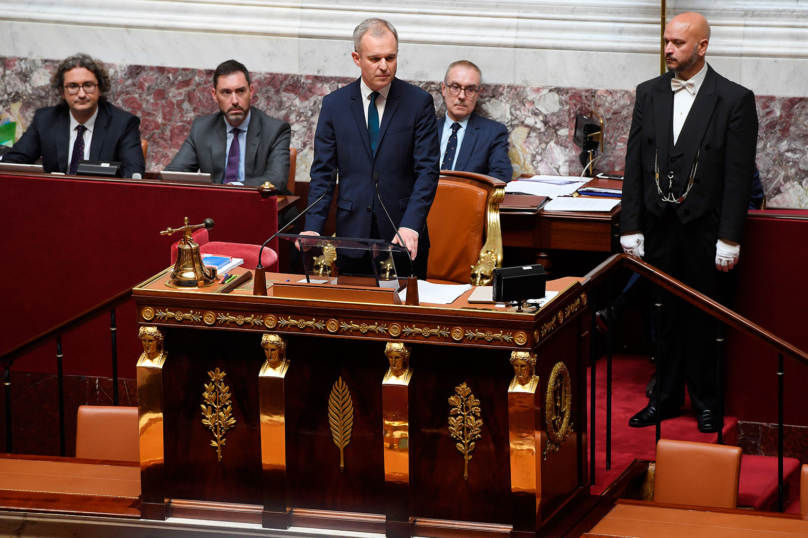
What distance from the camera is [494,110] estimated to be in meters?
6.65

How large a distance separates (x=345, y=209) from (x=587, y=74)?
282cm

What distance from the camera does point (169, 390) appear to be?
351 cm

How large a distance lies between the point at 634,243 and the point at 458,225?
2.50ft

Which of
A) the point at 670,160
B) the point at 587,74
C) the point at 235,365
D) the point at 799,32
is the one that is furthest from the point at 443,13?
the point at 235,365

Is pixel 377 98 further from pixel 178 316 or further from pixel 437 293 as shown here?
pixel 178 316

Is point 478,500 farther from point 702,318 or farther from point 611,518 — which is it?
point 702,318

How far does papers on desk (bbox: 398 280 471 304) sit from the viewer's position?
3.35m

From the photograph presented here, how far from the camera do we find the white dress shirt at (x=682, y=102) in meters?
4.57

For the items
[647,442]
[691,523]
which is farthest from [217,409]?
[647,442]

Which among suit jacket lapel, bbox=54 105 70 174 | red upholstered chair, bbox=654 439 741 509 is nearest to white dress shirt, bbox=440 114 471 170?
suit jacket lapel, bbox=54 105 70 174

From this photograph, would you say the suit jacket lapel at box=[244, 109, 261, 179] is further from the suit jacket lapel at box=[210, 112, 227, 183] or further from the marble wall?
the marble wall

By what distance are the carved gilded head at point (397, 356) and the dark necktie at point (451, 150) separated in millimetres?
2826

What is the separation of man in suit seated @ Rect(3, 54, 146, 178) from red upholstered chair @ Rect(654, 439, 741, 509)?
3417 millimetres

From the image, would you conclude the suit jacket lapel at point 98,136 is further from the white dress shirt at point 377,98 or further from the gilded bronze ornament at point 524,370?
the gilded bronze ornament at point 524,370
